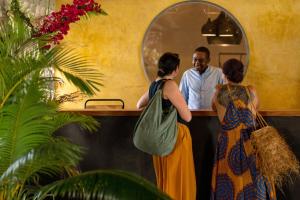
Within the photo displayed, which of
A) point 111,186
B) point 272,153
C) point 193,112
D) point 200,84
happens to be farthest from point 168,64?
point 200,84

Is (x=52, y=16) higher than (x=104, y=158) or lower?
higher

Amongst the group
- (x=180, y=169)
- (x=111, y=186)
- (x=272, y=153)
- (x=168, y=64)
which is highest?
(x=168, y=64)

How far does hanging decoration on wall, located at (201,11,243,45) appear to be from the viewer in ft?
19.5

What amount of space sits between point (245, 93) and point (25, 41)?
1676mm

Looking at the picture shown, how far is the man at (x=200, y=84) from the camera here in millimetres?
5453

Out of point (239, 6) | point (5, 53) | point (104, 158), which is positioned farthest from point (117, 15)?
point (5, 53)

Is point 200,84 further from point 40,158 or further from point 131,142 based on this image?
point 40,158

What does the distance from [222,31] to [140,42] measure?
3.04 feet

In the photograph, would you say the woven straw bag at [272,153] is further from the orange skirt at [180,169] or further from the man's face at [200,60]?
the man's face at [200,60]

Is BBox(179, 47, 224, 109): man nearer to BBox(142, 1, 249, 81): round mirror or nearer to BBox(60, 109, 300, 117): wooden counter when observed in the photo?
BBox(142, 1, 249, 81): round mirror

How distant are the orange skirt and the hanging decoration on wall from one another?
94.5 inches

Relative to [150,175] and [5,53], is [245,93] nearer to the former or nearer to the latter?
[150,175]

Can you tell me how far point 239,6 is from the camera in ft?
19.7

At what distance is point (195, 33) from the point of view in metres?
5.95
